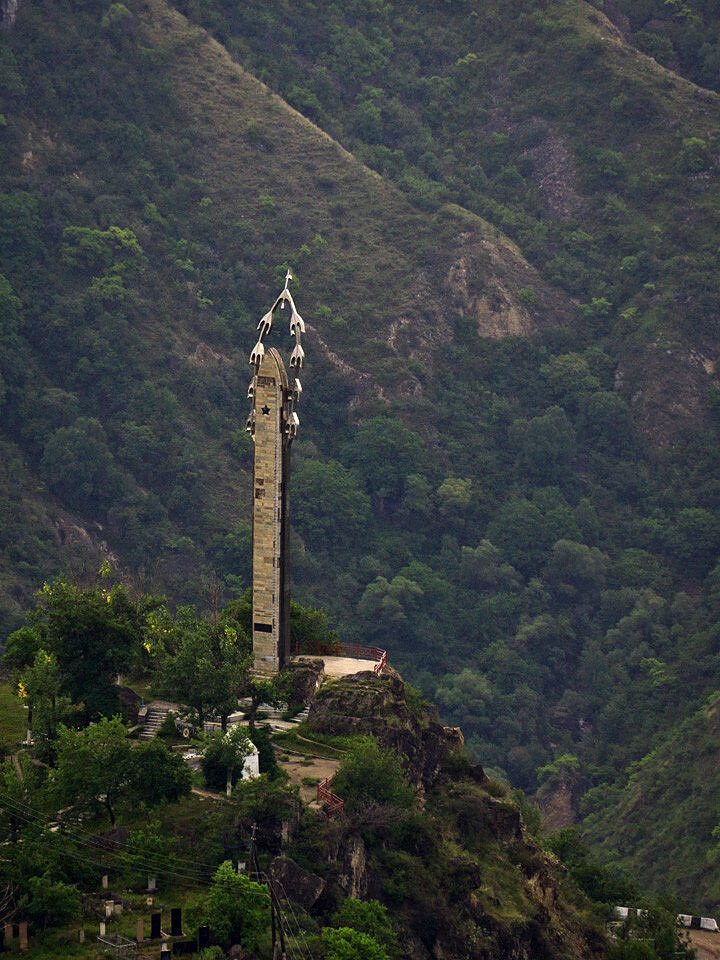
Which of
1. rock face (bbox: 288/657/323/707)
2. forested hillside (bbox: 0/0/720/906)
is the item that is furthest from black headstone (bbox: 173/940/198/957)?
forested hillside (bbox: 0/0/720/906)

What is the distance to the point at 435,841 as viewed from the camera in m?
87.7

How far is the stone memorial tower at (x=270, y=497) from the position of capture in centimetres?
9450

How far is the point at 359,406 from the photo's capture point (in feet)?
602

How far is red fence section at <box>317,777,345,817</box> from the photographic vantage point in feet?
276

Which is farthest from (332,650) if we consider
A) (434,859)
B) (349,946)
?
(349,946)

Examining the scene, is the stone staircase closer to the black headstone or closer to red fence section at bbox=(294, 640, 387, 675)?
red fence section at bbox=(294, 640, 387, 675)

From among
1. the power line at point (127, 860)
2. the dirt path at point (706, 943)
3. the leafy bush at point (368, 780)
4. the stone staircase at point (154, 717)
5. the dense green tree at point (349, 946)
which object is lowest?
the dirt path at point (706, 943)

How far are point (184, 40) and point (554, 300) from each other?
1504 inches

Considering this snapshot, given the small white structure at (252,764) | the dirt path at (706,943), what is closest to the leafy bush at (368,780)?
the small white structure at (252,764)

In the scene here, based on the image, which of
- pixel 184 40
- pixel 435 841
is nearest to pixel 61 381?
pixel 184 40

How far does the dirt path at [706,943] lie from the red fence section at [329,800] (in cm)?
2968

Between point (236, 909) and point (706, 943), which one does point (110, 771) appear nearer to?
point (236, 909)

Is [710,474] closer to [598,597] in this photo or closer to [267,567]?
[598,597]

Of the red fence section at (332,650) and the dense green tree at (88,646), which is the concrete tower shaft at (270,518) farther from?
the dense green tree at (88,646)
